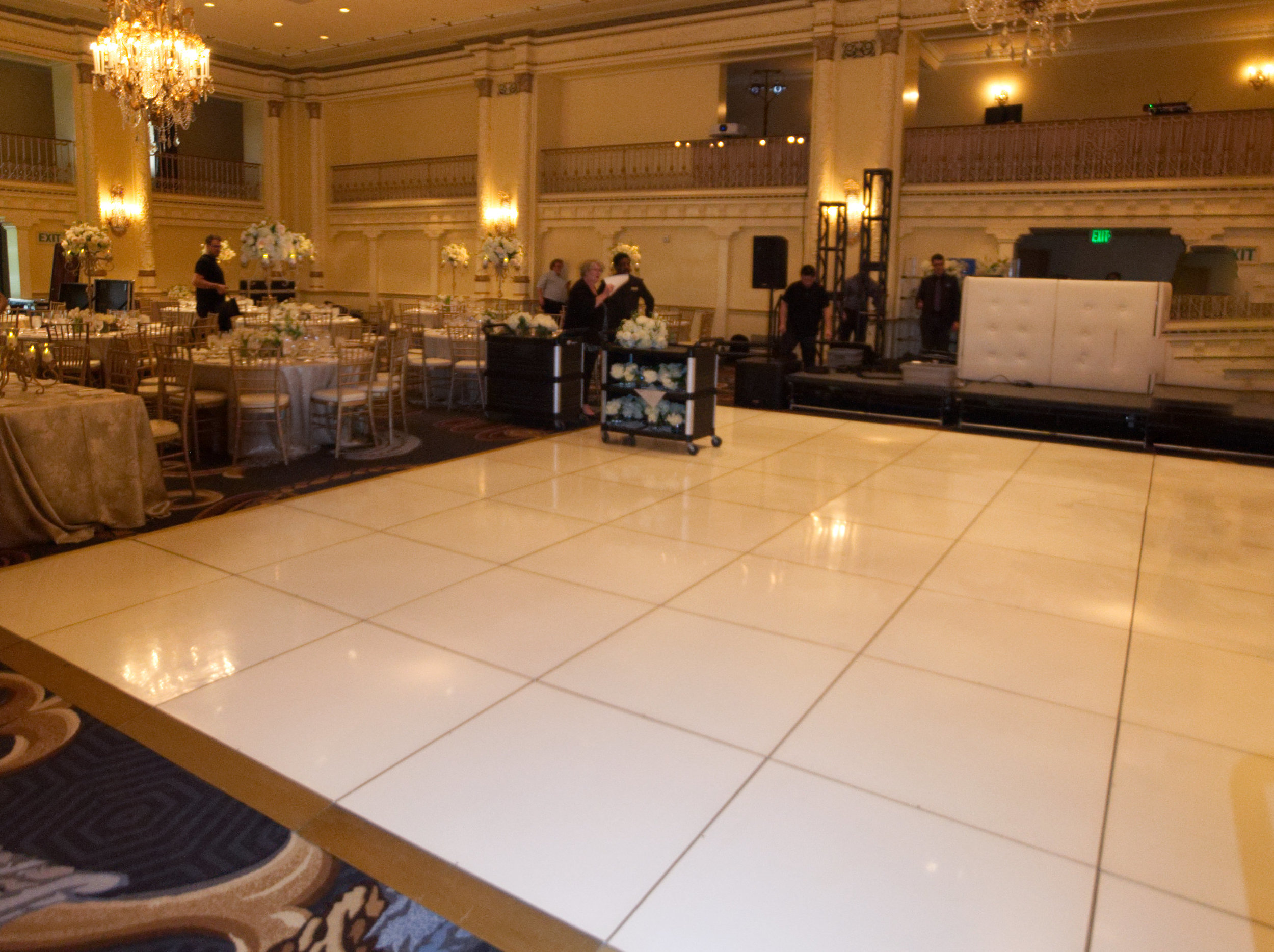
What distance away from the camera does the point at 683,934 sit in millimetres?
2000

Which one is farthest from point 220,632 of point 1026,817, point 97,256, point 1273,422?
point 97,256

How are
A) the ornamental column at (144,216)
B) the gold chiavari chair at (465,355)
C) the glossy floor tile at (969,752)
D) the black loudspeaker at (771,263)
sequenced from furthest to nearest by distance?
the ornamental column at (144,216)
the black loudspeaker at (771,263)
the gold chiavari chair at (465,355)
the glossy floor tile at (969,752)

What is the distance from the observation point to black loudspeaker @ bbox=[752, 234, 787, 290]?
10.4 metres

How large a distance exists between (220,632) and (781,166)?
12.1 metres

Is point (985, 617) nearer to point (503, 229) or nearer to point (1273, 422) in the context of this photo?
point (1273, 422)

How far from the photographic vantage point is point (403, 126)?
18703 mm

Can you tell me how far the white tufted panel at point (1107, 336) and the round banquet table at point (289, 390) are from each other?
6.02 metres

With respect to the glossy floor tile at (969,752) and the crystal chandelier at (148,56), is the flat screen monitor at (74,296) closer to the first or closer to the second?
the crystal chandelier at (148,56)

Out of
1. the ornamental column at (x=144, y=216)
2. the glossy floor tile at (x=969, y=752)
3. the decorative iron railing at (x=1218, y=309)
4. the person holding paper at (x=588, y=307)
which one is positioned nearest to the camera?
the glossy floor tile at (x=969, y=752)

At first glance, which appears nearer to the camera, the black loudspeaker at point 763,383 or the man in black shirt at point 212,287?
the man in black shirt at point 212,287

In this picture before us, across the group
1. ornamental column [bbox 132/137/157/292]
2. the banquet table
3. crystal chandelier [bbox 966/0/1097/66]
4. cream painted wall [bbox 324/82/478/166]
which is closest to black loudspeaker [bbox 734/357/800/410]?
crystal chandelier [bbox 966/0/1097/66]

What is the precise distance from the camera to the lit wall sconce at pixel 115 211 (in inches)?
604

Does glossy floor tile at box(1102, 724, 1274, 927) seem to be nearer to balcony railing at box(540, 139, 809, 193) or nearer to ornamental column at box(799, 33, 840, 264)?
ornamental column at box(799, 33, 840, 264)

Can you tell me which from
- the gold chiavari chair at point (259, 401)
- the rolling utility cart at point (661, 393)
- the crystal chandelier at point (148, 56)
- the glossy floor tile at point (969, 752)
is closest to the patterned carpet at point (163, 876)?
the glossy floor tile at point (969, 752)
